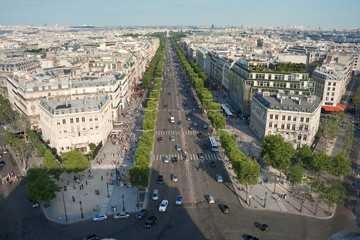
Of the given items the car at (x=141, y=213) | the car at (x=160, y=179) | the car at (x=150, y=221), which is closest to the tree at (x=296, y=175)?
the car at (x=160, y=179)

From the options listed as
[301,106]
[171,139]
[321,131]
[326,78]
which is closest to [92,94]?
[171,139]

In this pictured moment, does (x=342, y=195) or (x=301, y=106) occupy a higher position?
(x=301, y=106)

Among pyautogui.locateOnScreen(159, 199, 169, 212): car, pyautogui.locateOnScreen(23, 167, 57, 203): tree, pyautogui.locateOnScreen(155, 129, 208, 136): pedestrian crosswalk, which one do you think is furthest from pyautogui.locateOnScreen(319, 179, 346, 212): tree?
pyautogui.locateOnScreen(23, 167, 57, 203): tree

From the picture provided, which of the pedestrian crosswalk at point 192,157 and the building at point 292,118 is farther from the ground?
the building at point 292,118

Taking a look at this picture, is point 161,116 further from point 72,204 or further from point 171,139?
point 72,204

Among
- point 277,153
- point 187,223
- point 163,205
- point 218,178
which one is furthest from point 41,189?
point 277,153

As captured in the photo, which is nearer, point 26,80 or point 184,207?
point 184,207

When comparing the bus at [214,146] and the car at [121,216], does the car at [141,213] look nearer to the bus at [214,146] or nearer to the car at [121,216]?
the car at [121,216]
